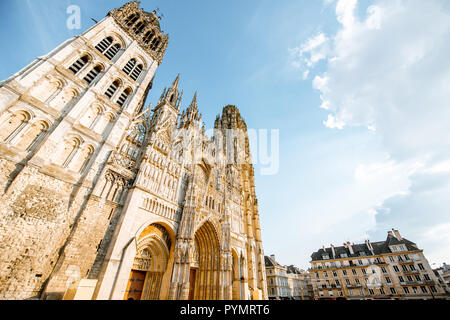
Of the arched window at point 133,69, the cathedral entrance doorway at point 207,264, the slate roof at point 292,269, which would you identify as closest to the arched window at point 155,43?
the arched window at point 133,69

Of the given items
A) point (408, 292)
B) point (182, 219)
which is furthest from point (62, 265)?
point (408, 292)

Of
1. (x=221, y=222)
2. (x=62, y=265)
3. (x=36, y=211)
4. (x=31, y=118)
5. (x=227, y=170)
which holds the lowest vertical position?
(x=62, y=265)

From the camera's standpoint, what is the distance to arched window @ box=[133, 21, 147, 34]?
1973 cm

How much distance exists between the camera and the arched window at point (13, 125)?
8.52 m

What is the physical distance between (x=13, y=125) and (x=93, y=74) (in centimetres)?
683

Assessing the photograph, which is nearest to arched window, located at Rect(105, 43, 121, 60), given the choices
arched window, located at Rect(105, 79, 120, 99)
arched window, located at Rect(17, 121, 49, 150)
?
arched window, located at Rect(105, 79, 120, 99)

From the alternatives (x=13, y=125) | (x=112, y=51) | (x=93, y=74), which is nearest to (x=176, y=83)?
(x=112, y=51)

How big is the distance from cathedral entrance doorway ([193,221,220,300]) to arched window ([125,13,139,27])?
22138 millimetres

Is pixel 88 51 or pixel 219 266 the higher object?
pixel 88 51

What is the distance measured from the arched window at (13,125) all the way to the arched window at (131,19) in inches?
598

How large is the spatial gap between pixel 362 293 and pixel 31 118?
4625cm

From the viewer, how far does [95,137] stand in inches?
455
